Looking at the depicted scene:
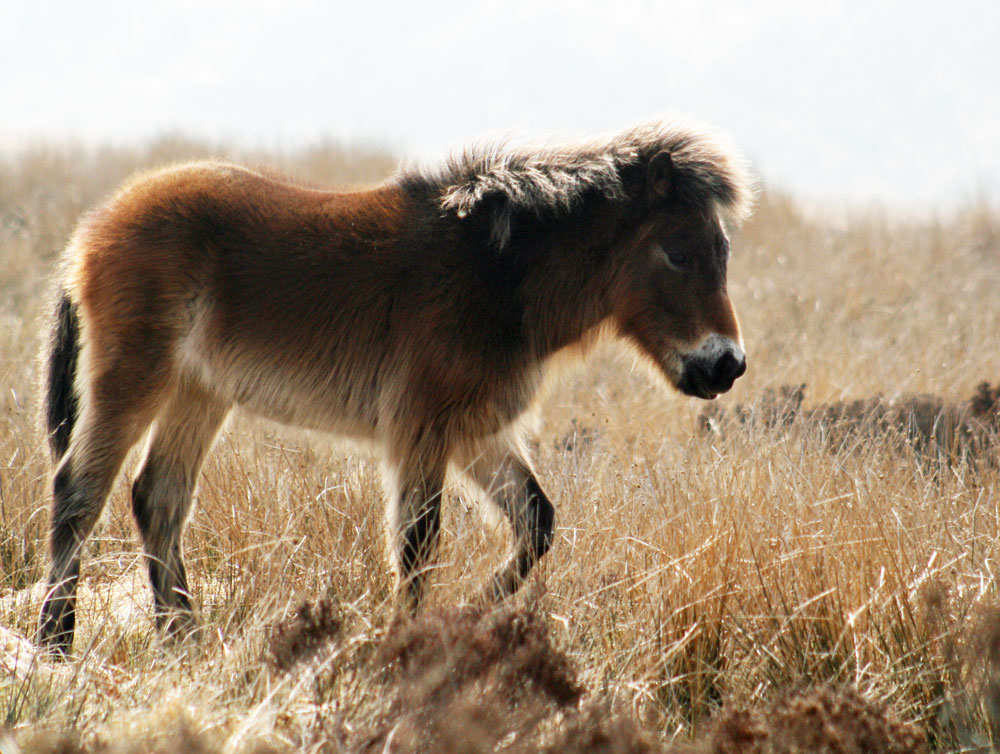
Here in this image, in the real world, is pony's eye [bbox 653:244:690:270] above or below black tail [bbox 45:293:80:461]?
above

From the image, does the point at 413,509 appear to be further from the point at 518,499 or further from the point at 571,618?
the point at 571,618

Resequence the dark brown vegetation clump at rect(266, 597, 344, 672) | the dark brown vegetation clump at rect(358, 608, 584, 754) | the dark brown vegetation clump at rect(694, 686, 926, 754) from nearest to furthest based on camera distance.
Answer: the dark brown vegetation clump at rect(358, 608, 584, 754), the dark brown vegetation clump at rect(694, 686, 926, 754), the dark brown vegetation clump at rect(266, 597, 344, 672)

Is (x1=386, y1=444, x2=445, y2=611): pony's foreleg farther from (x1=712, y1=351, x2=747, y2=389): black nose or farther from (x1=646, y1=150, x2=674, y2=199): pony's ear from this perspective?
(x1=646, y1=150, x2=674, y2=199): pony's ear

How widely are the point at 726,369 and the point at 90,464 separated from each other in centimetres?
263

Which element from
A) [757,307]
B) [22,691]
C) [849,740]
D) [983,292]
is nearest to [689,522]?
[849,740]

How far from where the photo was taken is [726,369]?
4016 mm

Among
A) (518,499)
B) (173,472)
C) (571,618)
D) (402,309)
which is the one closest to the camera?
(571,618)

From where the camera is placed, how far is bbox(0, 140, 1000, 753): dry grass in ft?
8.63

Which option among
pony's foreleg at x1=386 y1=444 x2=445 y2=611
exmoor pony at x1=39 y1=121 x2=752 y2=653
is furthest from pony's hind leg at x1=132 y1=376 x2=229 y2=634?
pony's foreleg at x1=386 y1=444 x2=445 y2=611

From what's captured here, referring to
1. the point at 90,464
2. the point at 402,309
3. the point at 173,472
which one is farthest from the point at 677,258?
the point at 90,464

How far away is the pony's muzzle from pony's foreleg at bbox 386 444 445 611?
1107 mm

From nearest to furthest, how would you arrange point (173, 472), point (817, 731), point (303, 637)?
point (817, 731), point (303, 637), point (173, 472)

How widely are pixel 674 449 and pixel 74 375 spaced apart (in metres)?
3.09

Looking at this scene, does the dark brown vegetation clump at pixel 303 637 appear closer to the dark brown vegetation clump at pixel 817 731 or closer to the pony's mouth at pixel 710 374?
the dark brown vegetation clump at pixel 817 731
